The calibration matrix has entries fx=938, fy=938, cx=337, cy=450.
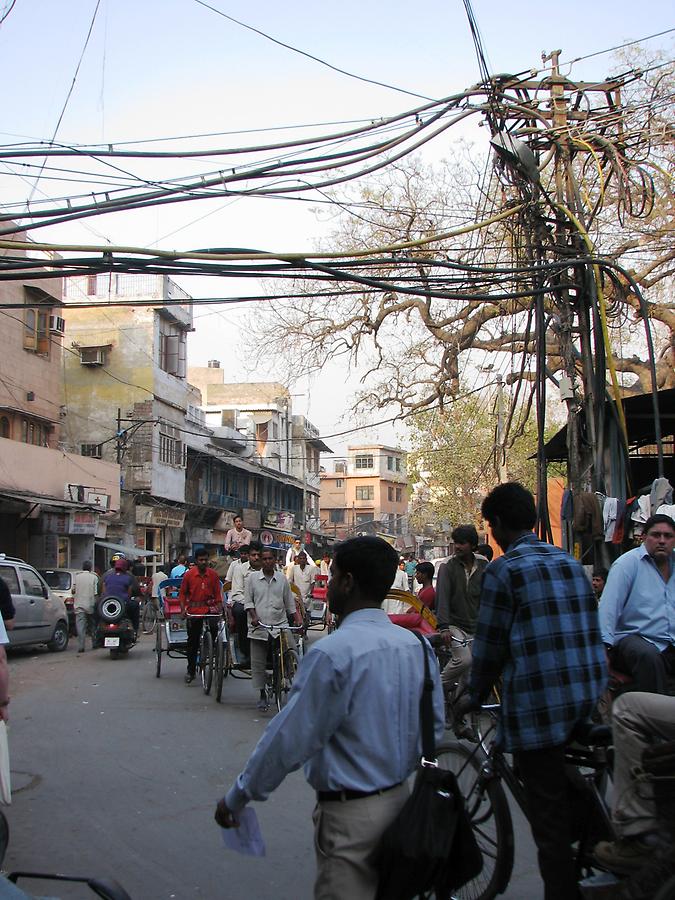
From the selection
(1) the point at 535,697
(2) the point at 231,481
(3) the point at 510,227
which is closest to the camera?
(1) the point at 535,697

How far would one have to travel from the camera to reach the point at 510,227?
11906mm

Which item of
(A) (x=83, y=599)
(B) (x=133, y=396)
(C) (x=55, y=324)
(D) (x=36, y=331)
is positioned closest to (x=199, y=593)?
(A) (x=83, y=599)

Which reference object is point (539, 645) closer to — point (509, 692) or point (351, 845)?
point (509, 692)

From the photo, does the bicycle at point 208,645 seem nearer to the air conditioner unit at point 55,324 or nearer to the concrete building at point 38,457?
the concrete building at point 38,457

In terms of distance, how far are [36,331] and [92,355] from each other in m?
9.21

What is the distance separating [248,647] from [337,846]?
8.45m

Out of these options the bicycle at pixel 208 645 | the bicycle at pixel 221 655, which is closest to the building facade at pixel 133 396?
the bicycle at pixel 208 645

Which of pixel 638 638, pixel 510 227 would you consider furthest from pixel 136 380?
pixel 638 638

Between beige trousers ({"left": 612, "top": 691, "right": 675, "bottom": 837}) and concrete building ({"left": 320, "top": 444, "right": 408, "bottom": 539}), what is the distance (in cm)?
8359

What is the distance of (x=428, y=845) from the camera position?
2709 mm

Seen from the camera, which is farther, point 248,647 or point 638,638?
point 248,647

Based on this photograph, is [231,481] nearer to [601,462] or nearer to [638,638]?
[601,462]

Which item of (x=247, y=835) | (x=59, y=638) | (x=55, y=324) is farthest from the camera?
(x=55, y=324)

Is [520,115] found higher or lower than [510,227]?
higher
